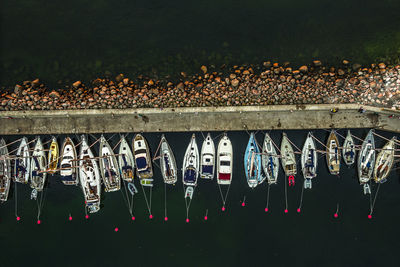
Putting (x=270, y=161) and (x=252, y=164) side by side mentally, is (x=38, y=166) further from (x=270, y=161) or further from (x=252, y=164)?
(x=270, y=161)

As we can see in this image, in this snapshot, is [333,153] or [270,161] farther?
[270,161]

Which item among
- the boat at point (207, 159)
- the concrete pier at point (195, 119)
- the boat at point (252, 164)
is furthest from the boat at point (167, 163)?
the boat at point (252, 164)

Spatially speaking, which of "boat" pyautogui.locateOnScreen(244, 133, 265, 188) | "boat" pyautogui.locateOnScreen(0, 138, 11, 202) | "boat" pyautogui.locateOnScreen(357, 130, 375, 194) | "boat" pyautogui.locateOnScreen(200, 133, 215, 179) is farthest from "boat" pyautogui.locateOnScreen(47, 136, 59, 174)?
"boat" pyautogui.locateOnScreen(357, 130, 375, 194)

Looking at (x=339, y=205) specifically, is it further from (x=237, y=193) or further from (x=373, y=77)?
(x=373, y=77)

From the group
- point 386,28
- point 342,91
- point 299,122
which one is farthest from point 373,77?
point 299,122

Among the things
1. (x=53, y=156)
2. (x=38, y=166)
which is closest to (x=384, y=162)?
(x=53, y=156)
